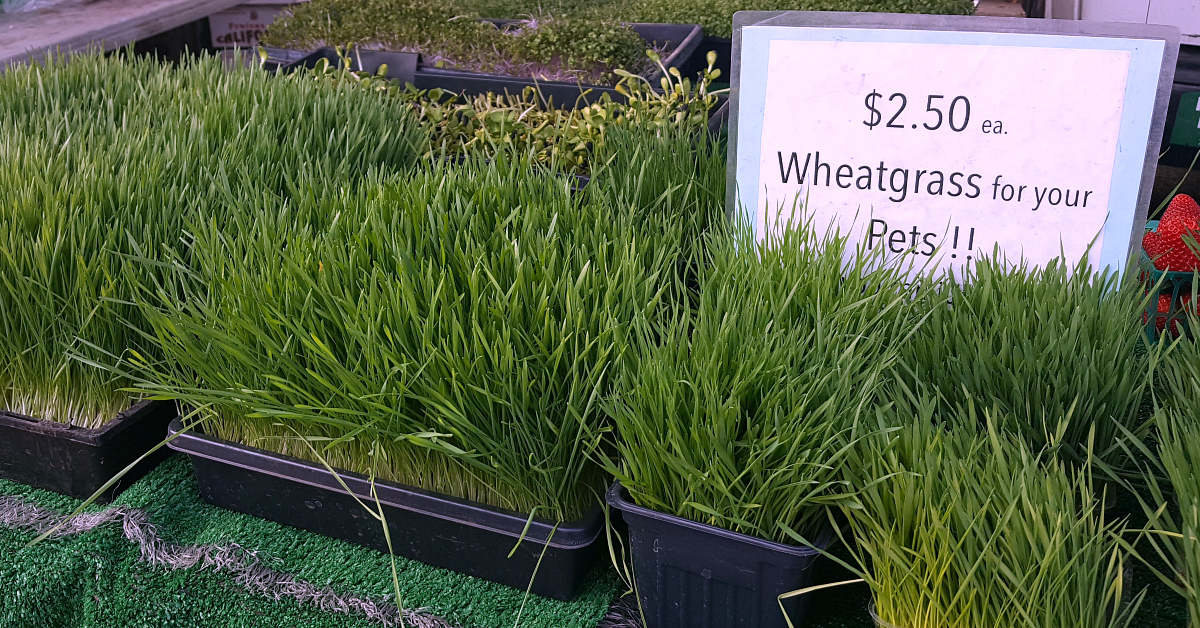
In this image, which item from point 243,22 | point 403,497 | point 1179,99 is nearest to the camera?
point 403,497

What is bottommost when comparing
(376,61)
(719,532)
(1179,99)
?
(719,532)

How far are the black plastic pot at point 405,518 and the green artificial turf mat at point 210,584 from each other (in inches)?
0.5

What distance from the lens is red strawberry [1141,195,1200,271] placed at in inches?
38.5

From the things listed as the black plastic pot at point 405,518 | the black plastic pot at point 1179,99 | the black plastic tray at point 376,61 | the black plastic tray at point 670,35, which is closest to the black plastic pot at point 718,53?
the black plastic tray at point 670,35

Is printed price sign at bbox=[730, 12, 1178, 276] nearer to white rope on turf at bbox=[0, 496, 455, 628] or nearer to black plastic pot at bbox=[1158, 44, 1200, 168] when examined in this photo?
white rope on turf at bbox=[0, 496, 455, 628]

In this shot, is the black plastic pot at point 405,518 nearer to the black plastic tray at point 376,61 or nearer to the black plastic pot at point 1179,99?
Answer: the black plastic tray at point 376,61

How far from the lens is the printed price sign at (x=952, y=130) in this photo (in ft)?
2.57

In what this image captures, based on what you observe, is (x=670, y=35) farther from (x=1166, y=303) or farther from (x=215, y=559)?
(x=215, y=559)

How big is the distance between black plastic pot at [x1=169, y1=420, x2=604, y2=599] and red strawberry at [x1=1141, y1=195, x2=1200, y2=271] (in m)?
0.77

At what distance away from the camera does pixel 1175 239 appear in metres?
0.98

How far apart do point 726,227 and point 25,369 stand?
727mm

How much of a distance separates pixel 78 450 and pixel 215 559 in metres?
0.18

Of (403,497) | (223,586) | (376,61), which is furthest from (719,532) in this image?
(376,61)

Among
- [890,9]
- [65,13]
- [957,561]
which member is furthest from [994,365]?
[65,13]
